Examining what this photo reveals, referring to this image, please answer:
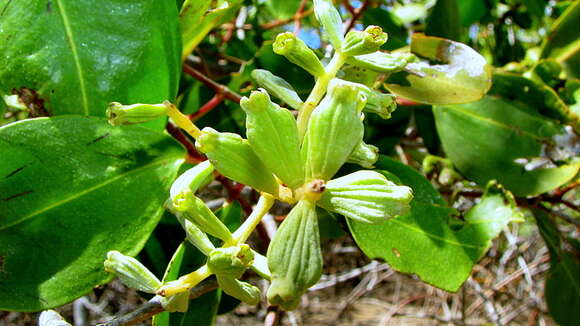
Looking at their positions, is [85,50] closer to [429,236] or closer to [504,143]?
[429,236]

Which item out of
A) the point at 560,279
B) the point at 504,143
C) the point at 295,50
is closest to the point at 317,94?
the point at 295,50

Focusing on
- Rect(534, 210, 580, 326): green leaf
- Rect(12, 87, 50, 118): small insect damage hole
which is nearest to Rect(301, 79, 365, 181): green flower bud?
Rect(12, 87, 50, 118): small insect damage hole

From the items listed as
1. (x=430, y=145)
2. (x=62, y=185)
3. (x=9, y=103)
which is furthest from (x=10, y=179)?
(x=430, y=145)

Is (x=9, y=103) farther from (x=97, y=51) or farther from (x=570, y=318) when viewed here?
(x=570, y=318)

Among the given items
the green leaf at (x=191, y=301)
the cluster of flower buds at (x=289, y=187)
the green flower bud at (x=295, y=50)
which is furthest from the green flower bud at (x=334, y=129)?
the green leaf at (x=191, y=301)

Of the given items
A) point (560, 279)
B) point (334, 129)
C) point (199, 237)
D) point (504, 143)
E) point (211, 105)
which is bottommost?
point (560, 279)
